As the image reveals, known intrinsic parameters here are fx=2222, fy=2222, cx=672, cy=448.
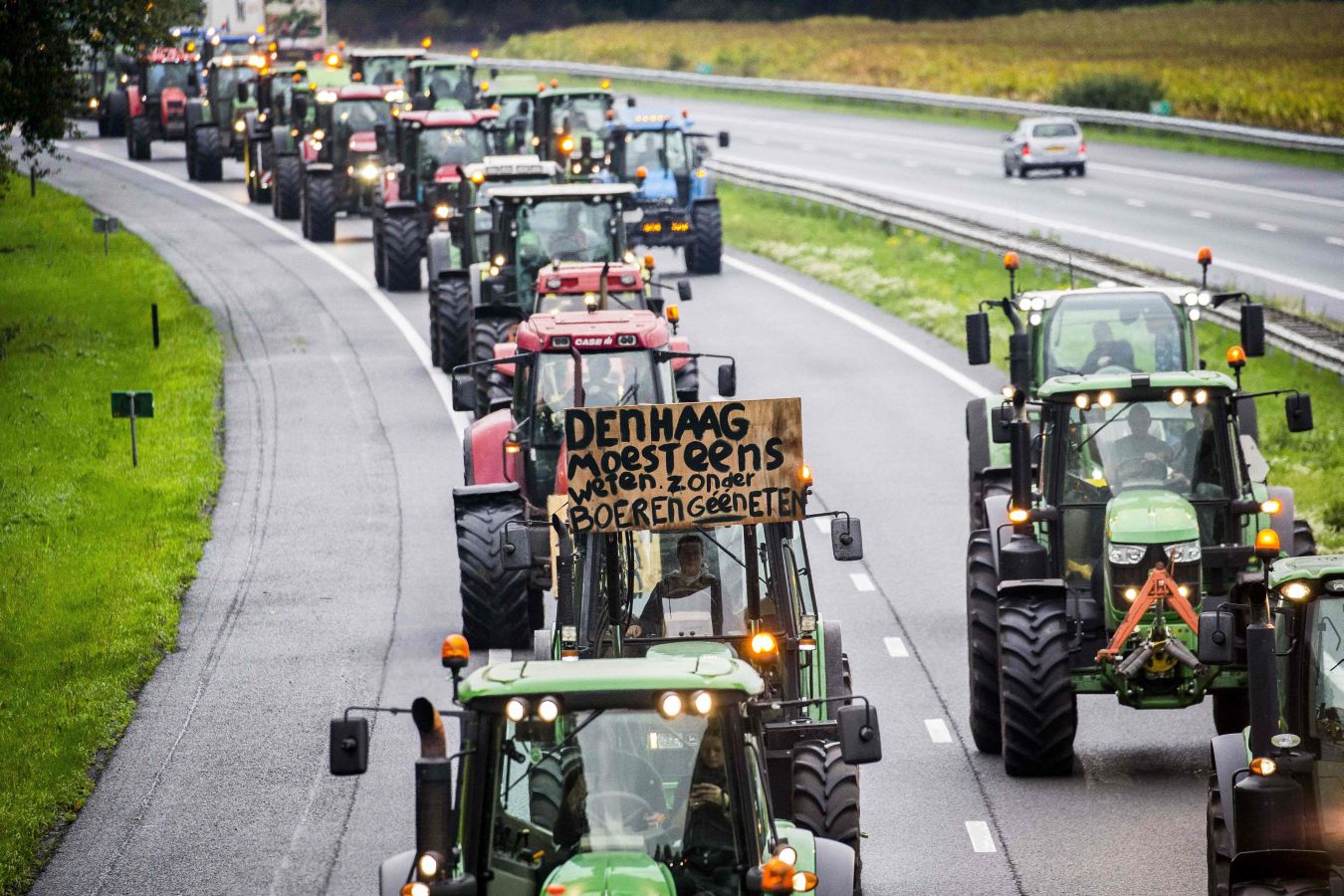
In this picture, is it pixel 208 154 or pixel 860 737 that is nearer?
pixel 860 737

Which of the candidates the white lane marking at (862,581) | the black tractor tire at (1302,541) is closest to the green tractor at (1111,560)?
the black tractor tire at (1302,541)

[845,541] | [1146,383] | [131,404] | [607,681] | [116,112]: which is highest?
[116,112]

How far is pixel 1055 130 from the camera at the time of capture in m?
53.1

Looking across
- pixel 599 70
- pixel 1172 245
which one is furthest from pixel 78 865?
pixel 599 70

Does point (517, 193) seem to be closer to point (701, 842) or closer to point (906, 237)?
point (906, 237)

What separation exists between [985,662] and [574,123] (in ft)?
98.9

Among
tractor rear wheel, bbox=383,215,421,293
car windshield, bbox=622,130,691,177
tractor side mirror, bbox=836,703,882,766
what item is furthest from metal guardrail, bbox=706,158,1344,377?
tractor side mirror, bbox=836,703,882,766

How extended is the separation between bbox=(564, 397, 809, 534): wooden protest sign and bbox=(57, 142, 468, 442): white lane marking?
10521mm

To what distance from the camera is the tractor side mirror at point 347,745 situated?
9.66 m

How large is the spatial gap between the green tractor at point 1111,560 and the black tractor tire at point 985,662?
0.01 m

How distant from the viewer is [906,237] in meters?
44.1

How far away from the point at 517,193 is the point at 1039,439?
1416cm

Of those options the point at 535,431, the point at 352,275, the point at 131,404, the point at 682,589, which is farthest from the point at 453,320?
the point at 682,589

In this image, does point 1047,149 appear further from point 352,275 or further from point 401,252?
point 401,252
